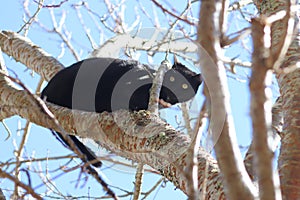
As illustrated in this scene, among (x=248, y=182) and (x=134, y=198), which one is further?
(x=134, y=198)

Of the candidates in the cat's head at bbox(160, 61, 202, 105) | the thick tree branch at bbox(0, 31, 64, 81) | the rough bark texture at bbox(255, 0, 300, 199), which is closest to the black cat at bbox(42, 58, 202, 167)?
the thick tree branch at bbox(0, 31, 64, 81)

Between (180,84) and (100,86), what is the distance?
72cm

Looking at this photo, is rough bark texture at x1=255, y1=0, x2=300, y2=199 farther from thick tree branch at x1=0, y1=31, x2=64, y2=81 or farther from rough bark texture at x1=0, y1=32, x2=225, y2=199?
thick tree branch at x1=0, y1=31, x2=64, y2=81

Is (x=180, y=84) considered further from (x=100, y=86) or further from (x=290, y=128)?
(x=290, y=128)

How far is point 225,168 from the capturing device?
701 millimetres

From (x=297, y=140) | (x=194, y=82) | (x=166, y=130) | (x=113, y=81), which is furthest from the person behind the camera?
(x=194, y=82)

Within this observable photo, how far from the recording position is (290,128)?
1.47m

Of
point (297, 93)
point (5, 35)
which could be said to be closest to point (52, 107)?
point (5, 35)

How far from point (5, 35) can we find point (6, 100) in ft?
2.96

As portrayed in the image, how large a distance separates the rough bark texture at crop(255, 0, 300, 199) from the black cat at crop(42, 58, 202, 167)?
119 centimetres

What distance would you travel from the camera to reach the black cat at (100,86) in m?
2.92

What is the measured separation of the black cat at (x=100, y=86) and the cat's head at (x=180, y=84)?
32 cm

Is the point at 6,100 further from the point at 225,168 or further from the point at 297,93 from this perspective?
the point at 225,168

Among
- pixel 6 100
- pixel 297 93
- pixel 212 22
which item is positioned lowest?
pixel 212 22
